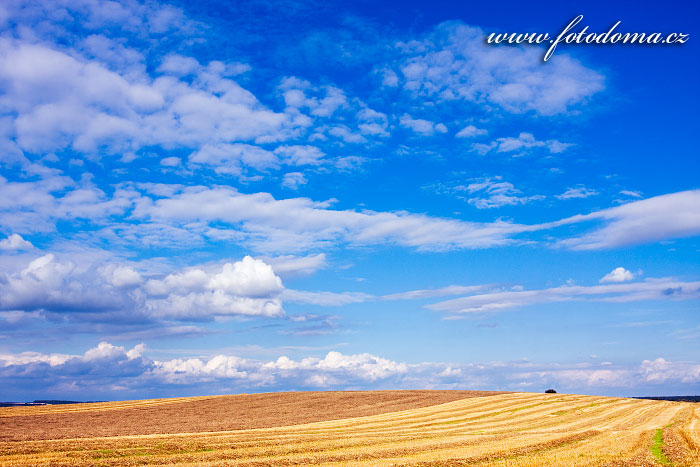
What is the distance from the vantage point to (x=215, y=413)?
7512 centimetres

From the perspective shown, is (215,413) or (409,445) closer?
(409,445)

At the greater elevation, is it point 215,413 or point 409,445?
point 409,445

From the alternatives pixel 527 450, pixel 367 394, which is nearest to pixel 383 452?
pixel 527 450

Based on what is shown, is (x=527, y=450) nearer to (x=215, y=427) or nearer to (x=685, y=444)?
(x=685, y=444)

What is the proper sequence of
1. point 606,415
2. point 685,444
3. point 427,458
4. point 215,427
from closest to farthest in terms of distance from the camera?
point 427,458
point 685,444
point 215,427
point 606,415

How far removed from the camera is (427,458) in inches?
1202

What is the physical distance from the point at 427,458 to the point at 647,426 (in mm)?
30997

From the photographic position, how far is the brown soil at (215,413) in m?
52.9

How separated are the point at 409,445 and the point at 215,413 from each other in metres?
45.5

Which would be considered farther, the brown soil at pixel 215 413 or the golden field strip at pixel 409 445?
the brown soil at pixel 215 413

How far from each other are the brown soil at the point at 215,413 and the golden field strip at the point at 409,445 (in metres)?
5.11

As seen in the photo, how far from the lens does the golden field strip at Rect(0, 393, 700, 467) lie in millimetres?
30094

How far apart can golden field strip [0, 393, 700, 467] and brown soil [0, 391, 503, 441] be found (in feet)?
16.8

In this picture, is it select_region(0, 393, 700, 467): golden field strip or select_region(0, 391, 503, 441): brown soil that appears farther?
select_region(0, 391, 503, 441): brown soil
